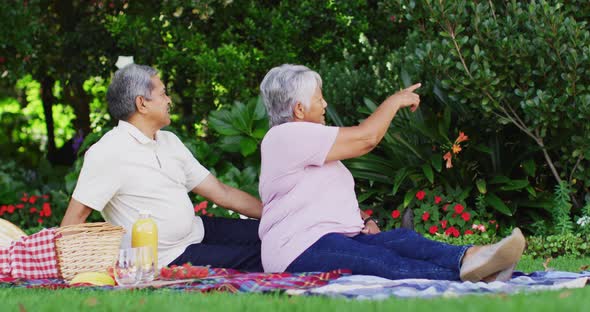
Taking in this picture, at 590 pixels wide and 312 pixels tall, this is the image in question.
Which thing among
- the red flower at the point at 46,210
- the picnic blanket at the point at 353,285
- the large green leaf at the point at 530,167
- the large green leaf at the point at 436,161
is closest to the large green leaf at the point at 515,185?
the large green leaf at the point at 530,167

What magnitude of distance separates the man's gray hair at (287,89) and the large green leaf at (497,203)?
314 centimetres

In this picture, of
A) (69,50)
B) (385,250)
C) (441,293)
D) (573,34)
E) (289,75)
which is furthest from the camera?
(69,50)

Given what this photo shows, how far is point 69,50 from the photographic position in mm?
10398

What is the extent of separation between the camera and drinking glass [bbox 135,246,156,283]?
414 centimetres

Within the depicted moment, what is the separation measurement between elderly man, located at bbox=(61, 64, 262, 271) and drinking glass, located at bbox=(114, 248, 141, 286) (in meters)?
0.47

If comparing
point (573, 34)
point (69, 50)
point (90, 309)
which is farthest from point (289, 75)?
point (69, 50)

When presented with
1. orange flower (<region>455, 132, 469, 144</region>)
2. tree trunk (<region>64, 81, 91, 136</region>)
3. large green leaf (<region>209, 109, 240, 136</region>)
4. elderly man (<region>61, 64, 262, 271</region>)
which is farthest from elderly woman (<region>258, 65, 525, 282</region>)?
tree trunk (<region>64, 81, 91, 136</region>)

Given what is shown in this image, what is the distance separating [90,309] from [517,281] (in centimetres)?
185

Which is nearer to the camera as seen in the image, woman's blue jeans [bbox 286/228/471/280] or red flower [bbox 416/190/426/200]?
woman's blue jeans [bbox 286/228/471/280]

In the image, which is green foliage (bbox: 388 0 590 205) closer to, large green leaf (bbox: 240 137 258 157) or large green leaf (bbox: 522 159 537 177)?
large green leaf (bbox: 522 159 537 177)

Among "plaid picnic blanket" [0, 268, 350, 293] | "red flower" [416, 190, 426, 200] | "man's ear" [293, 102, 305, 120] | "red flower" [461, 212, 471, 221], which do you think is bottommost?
"red flower" [461, 212, 471, 221]

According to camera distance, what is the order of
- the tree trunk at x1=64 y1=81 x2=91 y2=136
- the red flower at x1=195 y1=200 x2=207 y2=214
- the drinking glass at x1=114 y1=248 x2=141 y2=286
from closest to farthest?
the drinking glass at x1=114 y1=248 x2=141 y2=286
the red flower at x1=195 y1=200 x2=207 y2=214
the tree trunk at x1=64 y1=81 x2=91 y2=136

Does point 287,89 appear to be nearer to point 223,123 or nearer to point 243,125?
point 243,125

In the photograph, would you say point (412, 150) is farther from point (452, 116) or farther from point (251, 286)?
point (251, 286)
